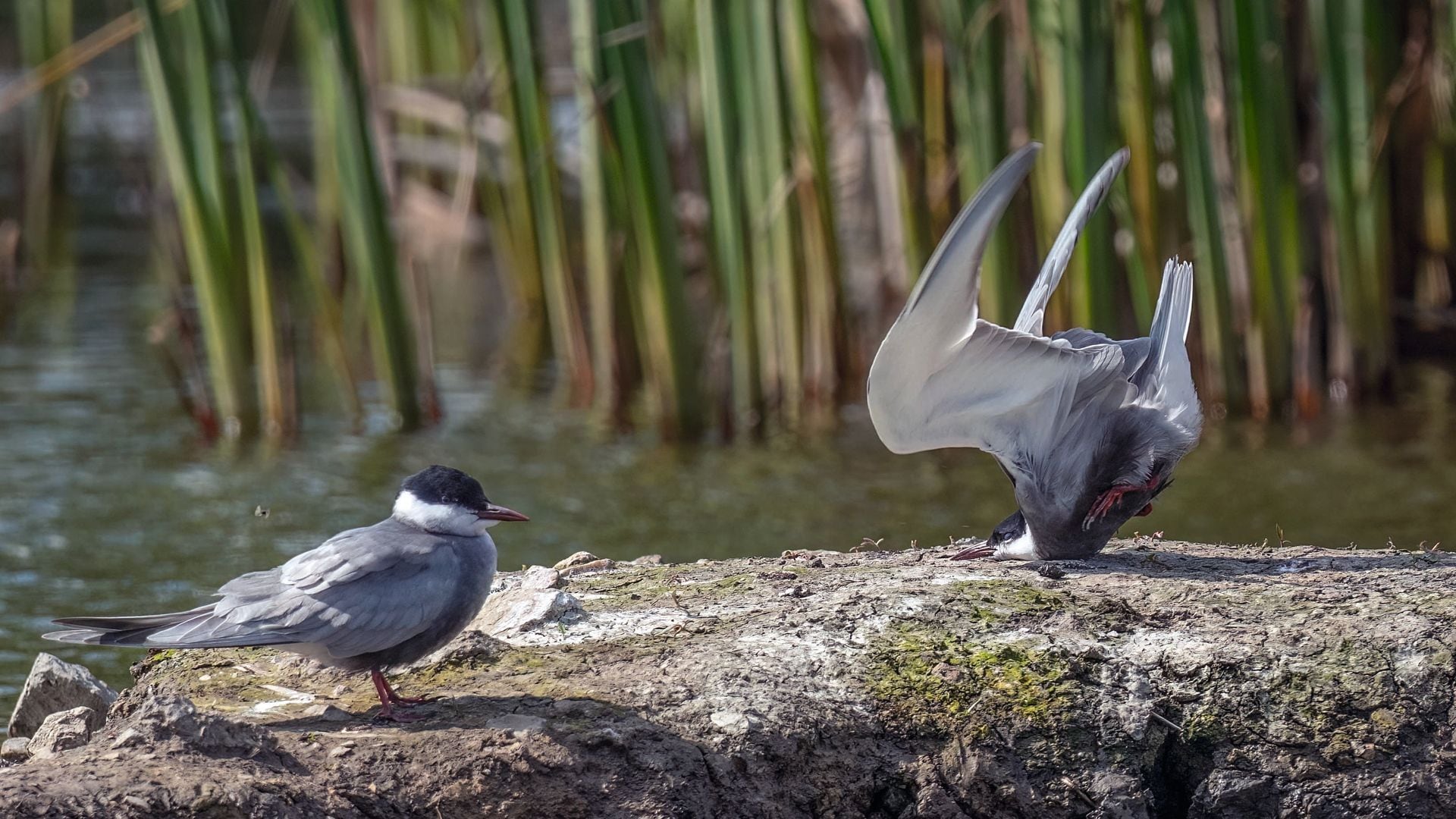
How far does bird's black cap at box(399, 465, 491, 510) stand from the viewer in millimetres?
3781

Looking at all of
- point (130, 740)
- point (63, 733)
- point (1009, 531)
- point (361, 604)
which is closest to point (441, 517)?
point (361, 604)

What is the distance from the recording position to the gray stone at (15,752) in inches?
154

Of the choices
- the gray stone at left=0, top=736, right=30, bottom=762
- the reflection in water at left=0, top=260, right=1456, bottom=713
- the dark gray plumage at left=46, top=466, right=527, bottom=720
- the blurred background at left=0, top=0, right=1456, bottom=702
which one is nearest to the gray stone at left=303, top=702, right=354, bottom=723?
the dark gray plumage at left=46, top=466, right=527, bottom=720

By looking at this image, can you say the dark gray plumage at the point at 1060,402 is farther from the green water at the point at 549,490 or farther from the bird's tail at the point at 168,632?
the green water at the point at 549,490

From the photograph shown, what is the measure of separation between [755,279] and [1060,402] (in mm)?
3953

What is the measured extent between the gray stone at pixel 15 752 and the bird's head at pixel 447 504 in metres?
1.10

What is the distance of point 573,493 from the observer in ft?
26.3

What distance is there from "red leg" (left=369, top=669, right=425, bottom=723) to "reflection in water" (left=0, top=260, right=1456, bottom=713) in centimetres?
259

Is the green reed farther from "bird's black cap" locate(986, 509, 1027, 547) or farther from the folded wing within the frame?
the folded wing

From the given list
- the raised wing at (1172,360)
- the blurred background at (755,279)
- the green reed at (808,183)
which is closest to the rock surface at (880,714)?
the raised wing at (1172,360)

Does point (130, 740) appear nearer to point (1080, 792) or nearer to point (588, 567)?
point (588, 567)

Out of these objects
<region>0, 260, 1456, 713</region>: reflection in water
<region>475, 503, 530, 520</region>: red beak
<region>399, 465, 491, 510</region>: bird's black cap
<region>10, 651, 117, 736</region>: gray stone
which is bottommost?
<region>0, 260, 1456, 713</region>: reflection in water

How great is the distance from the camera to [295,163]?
18.8m

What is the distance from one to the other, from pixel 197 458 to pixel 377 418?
1127 mm
